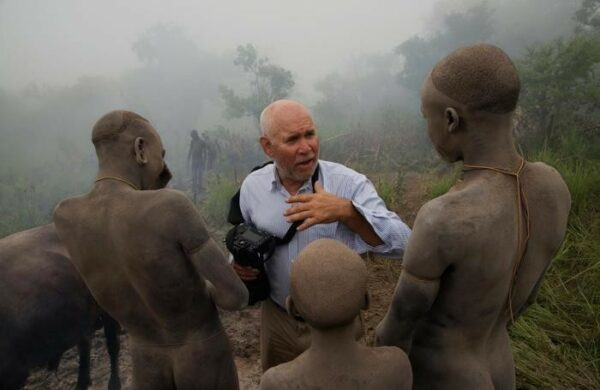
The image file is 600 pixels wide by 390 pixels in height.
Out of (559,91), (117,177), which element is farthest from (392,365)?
(559,91)

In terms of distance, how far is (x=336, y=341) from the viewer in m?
1.23

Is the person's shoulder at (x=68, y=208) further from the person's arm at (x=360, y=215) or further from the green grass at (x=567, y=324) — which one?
the green grass at (x=567, y=324)

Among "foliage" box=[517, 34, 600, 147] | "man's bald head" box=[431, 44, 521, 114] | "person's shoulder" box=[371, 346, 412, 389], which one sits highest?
"man's bald head" box=[431, 44, 521, 114]

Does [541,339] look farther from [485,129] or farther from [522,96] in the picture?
[522,96]

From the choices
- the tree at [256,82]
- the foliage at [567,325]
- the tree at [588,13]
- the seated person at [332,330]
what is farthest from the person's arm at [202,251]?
the tree at [588,13]

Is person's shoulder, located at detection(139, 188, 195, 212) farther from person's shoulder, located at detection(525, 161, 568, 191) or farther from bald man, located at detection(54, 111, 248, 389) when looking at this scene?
person's shoulder, located at detection(525, 161, 568, 191)

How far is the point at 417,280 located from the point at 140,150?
1222 mm

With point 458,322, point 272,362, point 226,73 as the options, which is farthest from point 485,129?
point 226,73

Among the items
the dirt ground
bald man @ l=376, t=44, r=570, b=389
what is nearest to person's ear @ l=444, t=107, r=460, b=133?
bald man @ l=376, t=44, r=570, b=389

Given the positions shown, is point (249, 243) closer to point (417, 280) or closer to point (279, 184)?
point (279, 184)

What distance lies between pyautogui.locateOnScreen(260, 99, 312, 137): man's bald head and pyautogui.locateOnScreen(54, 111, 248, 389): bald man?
0.53 m

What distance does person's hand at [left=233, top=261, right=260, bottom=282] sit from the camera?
2.06 meters

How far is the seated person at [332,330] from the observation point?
3.89ft

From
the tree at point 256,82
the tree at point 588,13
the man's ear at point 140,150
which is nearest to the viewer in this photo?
the man's ear at point 140,150
